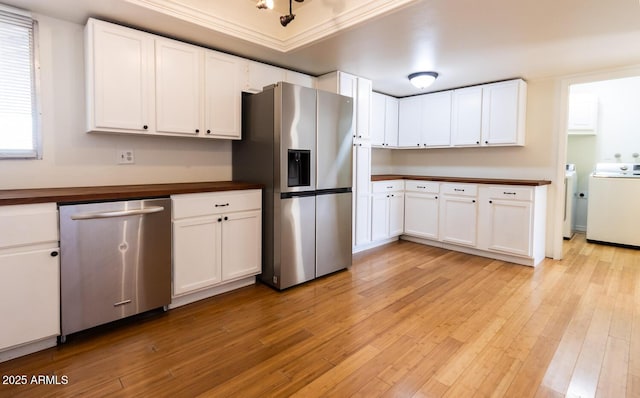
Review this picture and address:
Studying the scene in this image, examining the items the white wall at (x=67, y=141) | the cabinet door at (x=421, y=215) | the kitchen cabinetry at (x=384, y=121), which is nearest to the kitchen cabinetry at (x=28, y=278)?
the white wall at (x=67, y=141)

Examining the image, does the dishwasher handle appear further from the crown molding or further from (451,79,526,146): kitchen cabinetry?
(451,79,526,146): kitchen cabinetry

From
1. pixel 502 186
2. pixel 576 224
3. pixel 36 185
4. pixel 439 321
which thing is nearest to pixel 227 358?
pixel 439 321

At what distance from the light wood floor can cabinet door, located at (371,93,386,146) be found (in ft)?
7.36

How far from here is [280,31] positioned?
303 centimetres

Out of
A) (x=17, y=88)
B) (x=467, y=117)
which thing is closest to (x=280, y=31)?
(x=17, y=88)

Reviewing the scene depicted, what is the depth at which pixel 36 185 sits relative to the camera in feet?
7.80

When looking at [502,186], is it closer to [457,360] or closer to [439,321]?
[439,321]

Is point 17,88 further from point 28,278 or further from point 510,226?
point 510,226

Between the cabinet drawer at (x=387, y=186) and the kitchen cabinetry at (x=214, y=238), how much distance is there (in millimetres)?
1817

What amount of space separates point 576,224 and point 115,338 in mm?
6622

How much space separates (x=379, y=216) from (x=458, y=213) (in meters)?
0.99

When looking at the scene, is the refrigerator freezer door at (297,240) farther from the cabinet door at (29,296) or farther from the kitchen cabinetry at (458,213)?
the kitchen cabinetry at (458,213)

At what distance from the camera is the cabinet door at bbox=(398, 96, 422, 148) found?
4.88 metres

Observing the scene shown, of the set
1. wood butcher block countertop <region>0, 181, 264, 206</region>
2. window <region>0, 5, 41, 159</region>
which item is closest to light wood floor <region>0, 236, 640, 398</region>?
wood butcher block countertop <region>0, 181, 264, 206</region>
